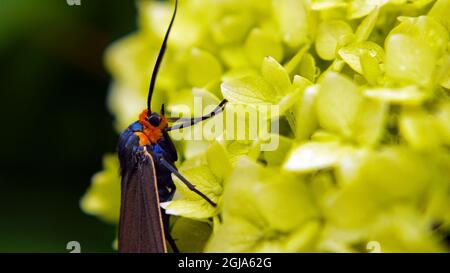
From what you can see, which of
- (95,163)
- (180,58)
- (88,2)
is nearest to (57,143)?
(95,163)

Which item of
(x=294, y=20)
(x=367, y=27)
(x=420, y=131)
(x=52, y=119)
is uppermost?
(x=52, y=119)

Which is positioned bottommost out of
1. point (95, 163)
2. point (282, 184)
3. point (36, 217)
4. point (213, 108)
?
point (282, 184)

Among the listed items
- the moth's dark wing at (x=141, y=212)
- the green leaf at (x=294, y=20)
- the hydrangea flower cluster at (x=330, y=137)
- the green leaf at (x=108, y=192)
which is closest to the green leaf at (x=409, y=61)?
the hydrangea flower cluster at (x=330, y=137)

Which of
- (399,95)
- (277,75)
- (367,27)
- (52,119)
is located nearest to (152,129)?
(277,75)

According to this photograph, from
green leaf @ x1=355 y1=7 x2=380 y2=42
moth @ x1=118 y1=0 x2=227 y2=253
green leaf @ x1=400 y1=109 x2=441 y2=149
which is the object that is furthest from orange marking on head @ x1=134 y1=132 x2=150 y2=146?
green leaf @ x1=400 y1=109 x2=441 y2=149

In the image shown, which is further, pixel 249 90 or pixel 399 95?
pixel 249 90

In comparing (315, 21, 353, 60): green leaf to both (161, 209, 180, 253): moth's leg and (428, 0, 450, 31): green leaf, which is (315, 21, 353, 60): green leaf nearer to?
(428, 0, 450, 31): green leaf

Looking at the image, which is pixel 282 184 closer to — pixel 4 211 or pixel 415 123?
pixel 415 123

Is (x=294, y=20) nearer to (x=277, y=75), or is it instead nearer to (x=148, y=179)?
(x=277, y=75)
